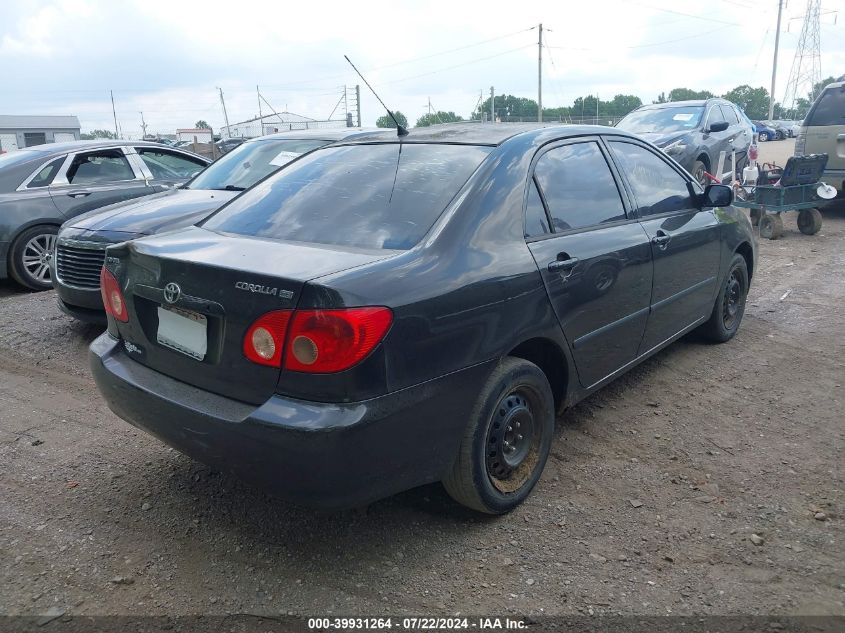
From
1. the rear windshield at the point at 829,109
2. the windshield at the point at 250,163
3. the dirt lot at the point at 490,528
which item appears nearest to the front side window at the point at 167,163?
the windshield at the point at 250,163

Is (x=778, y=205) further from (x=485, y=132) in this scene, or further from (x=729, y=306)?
(x=485, y=132)

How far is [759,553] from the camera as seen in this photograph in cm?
269

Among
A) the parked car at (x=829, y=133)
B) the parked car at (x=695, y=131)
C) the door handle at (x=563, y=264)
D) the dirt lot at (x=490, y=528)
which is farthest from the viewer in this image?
the parked car at (x=695, y=131)

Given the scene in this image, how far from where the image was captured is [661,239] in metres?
3.88

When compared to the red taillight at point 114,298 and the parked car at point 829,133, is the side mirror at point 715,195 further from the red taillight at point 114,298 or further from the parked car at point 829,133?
the parked car at point 829,133

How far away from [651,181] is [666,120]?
782 centimetres

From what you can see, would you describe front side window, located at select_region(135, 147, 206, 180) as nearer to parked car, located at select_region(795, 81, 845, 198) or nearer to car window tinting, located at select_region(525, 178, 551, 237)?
car window tinting, located at select_region(525, 178, 551, 237)

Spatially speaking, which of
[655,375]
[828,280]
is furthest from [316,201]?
[828,280]

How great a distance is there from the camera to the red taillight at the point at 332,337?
2258 mm

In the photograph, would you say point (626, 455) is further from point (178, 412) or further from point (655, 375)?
point (178, 412)

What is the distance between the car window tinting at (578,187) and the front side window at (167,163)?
5667mm

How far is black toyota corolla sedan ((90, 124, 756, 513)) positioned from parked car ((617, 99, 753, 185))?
7.18 m

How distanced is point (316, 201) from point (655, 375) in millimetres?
2648

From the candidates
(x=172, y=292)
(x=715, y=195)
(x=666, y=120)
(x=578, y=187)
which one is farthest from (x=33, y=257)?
(x=666, y=120)
